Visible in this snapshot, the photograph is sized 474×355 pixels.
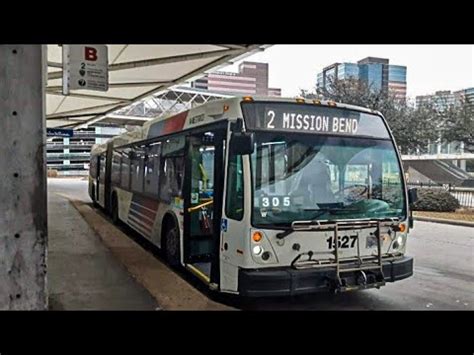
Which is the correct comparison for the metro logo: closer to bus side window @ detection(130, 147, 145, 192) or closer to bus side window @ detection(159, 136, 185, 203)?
bus side window @ detection(159, 136, 185, 203)

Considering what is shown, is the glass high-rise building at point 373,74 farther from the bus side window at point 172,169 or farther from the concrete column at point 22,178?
the concrete column at point 22,178

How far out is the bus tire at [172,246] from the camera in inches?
267

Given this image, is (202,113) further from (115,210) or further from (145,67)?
(115,210)

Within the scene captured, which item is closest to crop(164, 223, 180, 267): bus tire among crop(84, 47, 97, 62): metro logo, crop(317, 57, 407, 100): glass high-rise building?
crop(84, 47, 97, 62): metro logo

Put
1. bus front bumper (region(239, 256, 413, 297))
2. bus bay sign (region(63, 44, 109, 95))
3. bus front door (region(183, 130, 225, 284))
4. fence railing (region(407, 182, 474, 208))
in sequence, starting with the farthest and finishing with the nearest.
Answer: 1. fence railing (region(407, 182, 474, 208))
2. bus bay sign (region(63, 44, 109, 95))
3. bus front door (region(183, 130, 225, 284))
4. bus front bumper (region(239, 256, 413, 297))

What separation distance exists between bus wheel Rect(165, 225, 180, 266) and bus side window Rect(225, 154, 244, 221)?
190 centimetres

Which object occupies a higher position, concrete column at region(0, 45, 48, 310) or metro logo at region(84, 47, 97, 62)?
metro logo at region(84, 47, 97, 62)

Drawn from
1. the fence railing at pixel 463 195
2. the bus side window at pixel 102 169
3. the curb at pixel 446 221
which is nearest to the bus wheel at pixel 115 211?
the bus side window at pixel 102 169

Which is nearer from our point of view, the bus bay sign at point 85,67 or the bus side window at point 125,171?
the bus bay sign at point 85,67

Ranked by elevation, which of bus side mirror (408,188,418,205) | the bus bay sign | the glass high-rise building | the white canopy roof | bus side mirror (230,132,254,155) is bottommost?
bus side mirror (408,188,418,205)

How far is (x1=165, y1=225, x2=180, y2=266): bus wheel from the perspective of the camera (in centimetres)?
678

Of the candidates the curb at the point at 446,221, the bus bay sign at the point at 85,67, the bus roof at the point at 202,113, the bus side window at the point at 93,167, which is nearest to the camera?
the bus roof at the point at 202,113

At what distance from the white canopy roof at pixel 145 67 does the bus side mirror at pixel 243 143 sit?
159 inches
